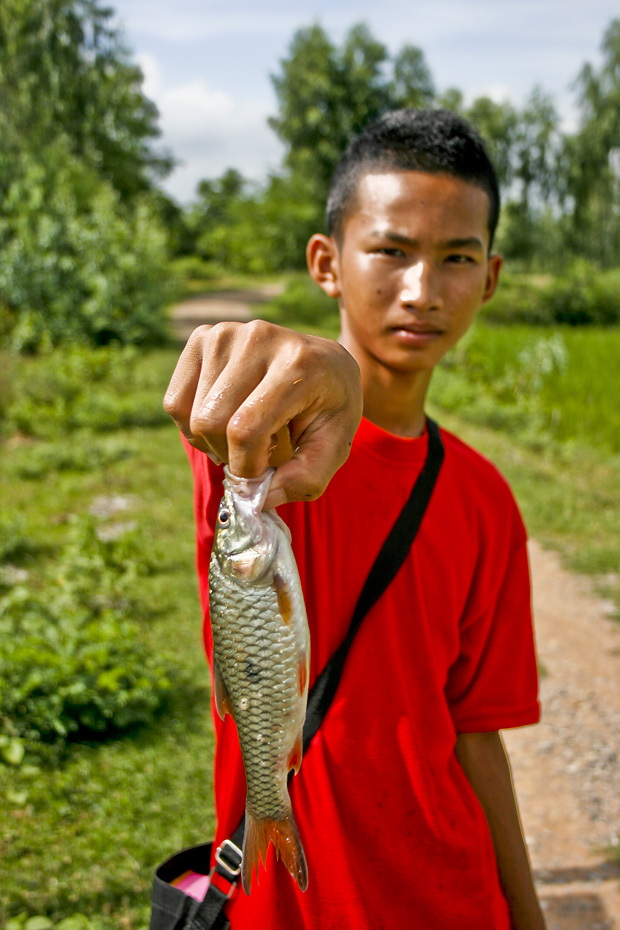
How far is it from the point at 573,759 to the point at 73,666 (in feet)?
9.03

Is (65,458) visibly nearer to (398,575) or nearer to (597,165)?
(398,575)

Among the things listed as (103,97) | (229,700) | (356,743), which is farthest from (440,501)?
(103,97)

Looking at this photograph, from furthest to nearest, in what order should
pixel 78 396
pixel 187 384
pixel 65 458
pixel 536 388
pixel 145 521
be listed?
1. pixel 536 388
2. pixel 78 396
3. pixel 65 458
4. pixel 145 521
5. pixel 187 384

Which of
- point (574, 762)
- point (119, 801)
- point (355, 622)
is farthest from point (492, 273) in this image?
point (574, 762)

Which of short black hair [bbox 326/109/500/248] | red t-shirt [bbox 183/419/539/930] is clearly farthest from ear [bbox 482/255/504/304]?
red t-shirt [bbox 183/419/539/930]

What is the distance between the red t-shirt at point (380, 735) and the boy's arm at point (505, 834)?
1.9 inches

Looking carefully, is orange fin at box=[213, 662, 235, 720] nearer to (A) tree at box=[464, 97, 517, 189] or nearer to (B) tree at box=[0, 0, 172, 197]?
(B) tree at box=[0, 0, 172, 197]

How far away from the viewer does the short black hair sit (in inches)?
66.2

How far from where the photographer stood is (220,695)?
108 centimetres

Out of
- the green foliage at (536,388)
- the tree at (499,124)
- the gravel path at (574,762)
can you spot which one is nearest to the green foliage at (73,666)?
the gravel path at (574,762)

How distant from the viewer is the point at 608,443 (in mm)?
9305

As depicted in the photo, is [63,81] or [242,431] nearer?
[242,431]

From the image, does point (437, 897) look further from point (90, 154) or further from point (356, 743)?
point (90, 154)

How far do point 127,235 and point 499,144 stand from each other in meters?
21.4
